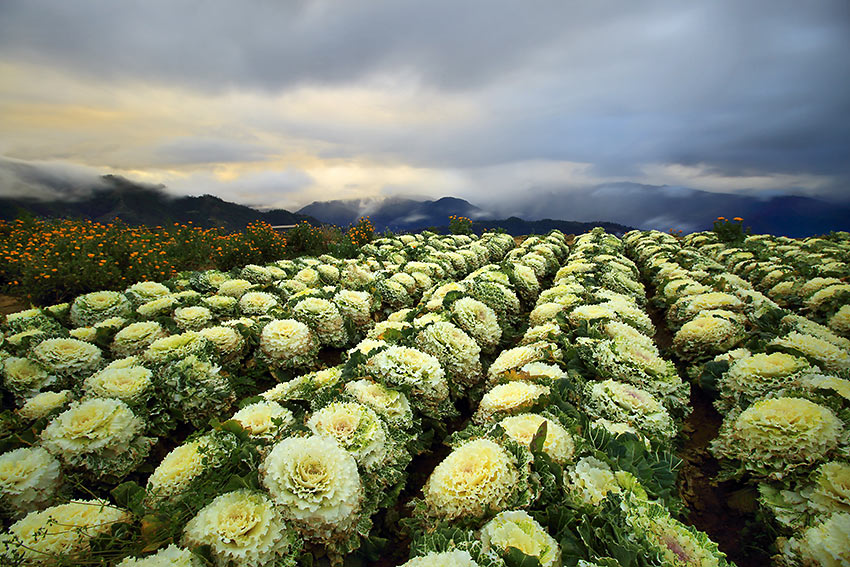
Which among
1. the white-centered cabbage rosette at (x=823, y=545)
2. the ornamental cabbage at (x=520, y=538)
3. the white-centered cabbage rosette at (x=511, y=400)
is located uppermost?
the white-centered cabbage rosette at (x=511, y=400)

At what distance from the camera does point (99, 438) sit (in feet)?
9.14

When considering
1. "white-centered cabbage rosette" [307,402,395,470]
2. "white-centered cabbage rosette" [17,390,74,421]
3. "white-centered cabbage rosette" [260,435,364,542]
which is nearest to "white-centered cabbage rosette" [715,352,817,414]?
"white-centered cabbage rosette" [307,402,395,470]

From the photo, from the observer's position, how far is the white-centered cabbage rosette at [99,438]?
2697 mm

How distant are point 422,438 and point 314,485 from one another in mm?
1409

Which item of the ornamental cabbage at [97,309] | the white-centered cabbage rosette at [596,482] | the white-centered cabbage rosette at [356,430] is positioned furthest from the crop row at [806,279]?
the ornamental cabbage at [97,309]

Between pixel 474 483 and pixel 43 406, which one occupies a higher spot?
pixel 474 483

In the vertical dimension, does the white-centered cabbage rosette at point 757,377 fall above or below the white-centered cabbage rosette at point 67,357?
above

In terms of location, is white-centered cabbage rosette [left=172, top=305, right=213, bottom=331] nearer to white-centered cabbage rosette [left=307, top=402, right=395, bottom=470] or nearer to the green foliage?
white-centered cabbage rosette [left=307, top=402, right=395, bottom=470]

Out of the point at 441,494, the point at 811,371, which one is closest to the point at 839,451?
the point at 811,371

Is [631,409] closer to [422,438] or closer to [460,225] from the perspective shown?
[422,438]

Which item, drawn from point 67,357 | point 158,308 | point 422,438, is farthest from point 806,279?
point 67,357

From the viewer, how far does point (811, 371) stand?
10.4ft

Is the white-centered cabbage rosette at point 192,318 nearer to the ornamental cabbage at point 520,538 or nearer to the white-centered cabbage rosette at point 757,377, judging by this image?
the ornamental cabbage at point 520,538

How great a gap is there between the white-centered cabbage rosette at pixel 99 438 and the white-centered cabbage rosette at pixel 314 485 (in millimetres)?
1605
